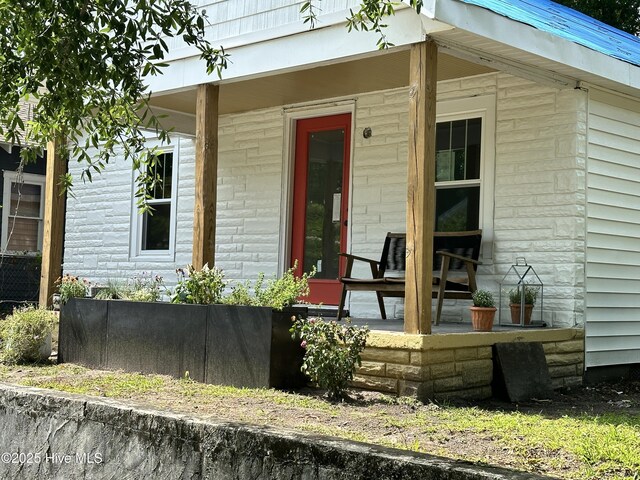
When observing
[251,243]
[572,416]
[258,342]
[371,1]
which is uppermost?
[371,1]

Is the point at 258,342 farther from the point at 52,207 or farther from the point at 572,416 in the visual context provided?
the point at 52,207

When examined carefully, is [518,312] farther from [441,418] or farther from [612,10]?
[612,10]

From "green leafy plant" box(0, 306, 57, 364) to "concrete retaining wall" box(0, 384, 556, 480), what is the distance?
3519 millimetres

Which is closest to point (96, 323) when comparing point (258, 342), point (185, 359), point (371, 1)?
point (185, 359)

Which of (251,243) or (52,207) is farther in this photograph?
(251,243)

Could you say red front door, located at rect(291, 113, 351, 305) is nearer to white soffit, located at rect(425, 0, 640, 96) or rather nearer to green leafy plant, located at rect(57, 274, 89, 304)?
green leafy plant, located at rect(57, 274, 89, 304)

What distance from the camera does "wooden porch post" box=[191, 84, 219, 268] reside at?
8625 mm

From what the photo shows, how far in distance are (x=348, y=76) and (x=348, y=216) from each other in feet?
5.94

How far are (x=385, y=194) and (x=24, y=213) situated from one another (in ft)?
32.8

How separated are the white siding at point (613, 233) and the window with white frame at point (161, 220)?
6164 millimetres

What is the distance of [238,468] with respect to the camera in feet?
12.6

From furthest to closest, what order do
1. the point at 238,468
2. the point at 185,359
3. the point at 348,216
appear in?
the point at 348,216, the point at 185,359, the point at 238,468

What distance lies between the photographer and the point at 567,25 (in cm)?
870

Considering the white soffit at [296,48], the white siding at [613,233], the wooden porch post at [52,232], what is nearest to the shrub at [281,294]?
the white soffit at [296,48]
